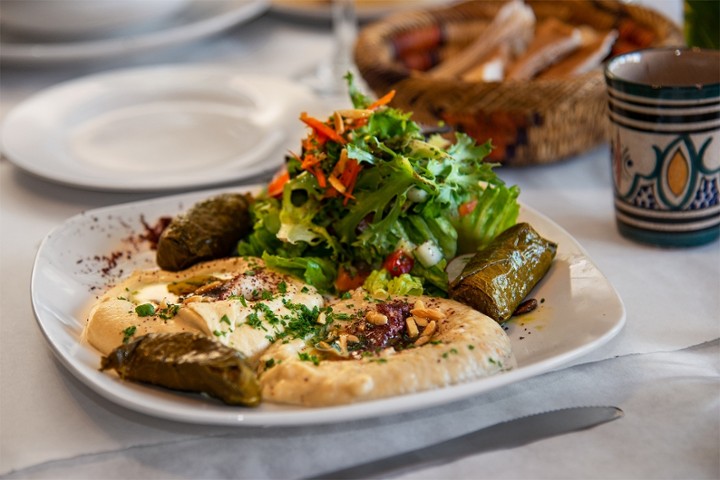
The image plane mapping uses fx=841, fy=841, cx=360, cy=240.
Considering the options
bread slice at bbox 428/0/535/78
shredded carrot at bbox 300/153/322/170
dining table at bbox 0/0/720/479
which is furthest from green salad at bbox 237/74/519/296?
bread slice at bbox 428/0/535/78

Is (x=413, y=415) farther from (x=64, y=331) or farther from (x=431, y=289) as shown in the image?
(x=64, y=331)

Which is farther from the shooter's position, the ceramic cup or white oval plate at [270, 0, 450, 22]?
white oval plate at [270, 0, 450, 22]

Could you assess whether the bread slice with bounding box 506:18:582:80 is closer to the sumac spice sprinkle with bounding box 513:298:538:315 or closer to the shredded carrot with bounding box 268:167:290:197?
the shredded carrot with bounding box 268:167:290:197

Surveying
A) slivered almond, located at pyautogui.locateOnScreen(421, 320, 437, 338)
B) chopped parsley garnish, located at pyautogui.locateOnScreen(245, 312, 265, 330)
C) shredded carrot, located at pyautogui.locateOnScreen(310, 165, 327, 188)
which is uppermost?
shredded carrot, located at pyautogui.locateOnScreen(310, 165, 327, 188)

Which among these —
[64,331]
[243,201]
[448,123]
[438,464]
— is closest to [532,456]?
[438,464]

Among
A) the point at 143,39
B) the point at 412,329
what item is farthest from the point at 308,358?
the point at 143,39

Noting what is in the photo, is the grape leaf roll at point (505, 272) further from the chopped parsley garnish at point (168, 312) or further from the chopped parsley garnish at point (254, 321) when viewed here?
the chopped parsley garnish at point (168, 312)
